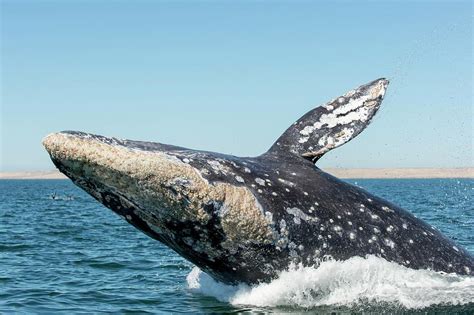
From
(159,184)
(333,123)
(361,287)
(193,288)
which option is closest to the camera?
(159,184)

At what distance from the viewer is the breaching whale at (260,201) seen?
632cm

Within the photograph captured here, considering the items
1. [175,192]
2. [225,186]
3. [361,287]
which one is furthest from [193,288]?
[175,192]

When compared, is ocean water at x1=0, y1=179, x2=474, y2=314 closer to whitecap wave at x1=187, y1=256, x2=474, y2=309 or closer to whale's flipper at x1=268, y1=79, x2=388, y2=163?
whitecap wave at x1=187, y1=256, x2=474, y2=309

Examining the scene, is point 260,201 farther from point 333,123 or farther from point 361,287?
point 361,287

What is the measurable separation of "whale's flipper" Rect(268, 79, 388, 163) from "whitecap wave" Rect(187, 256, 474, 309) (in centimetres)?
143

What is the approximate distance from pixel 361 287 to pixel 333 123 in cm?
197

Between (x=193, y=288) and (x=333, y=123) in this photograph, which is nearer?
(x=333, y=123)

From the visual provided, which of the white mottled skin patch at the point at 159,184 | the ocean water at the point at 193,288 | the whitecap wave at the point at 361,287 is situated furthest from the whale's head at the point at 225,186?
the ocean water at the point at 193,288

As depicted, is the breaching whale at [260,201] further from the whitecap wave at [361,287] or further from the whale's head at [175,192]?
the whitecap wave at [361,287]

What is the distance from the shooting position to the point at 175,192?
21.0 feet

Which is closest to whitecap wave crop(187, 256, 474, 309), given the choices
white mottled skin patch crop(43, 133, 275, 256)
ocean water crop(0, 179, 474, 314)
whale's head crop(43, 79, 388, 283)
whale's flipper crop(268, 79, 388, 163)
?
ocean water crop(0, 179, 474, 314)

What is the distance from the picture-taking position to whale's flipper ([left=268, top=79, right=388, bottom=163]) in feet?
25.5

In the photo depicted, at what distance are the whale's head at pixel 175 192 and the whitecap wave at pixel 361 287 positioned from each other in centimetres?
51

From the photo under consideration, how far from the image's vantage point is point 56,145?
6211 mm
